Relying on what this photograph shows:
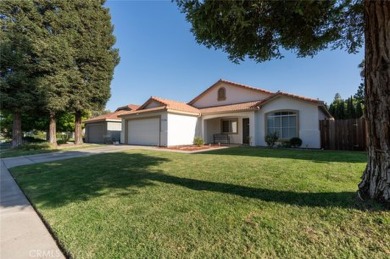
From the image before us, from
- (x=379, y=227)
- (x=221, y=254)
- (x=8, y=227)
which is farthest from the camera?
(x=8, y=227)

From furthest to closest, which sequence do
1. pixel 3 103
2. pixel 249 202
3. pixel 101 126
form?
pixel 101 126
pixel 3 103
pixel 249 202

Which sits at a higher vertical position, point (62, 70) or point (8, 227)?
point (62, 70)

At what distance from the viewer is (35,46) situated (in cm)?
1666

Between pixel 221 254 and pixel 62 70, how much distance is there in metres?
21.0

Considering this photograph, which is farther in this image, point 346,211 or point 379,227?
point 346,211

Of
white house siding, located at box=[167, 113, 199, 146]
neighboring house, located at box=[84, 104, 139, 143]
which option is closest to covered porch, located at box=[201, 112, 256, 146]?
white house siding, located at box=[167, 113, 199, 146]

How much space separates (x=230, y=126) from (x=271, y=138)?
582cm

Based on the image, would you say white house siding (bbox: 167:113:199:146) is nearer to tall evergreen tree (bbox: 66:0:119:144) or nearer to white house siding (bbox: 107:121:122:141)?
tall evergreen tree (bbox: 66:0:119:144)

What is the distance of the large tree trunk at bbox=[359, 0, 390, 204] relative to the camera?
3439 millimetres

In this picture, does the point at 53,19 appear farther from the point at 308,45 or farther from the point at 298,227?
the point at 298,227

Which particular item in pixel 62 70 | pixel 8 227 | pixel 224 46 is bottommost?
pixel 8 227

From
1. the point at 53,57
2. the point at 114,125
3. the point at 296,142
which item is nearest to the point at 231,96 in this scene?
the point at 296,142

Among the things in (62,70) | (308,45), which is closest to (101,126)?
(62,70)

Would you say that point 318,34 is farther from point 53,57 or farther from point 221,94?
point 53,57
